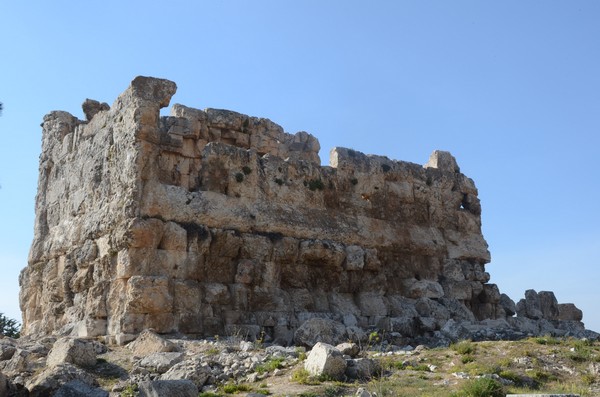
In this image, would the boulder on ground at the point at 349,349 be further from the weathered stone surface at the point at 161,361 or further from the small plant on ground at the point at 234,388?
the weathered stone surface at the point at 161,361

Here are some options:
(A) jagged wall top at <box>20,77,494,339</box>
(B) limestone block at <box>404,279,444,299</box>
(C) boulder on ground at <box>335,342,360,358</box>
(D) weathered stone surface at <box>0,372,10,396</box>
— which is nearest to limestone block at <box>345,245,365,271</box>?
(A) jagged wall top at <box>20,77,494,339</box>

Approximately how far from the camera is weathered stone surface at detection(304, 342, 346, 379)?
809 cm

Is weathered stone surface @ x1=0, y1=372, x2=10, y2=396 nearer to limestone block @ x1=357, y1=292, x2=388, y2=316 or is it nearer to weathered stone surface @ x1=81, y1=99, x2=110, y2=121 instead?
limestone block @ x1=357, y1=292, x2=388, y2=316

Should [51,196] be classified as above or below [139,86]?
below

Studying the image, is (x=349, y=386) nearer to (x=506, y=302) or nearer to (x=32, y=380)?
(x=32, y=380)

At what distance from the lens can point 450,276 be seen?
48.2 feet

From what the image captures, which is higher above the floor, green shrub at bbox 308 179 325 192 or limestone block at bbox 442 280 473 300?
green shrub at bbox 308 179 325 192

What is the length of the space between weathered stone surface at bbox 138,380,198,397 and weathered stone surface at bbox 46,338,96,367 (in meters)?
1.96

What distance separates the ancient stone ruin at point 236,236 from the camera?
11531mm

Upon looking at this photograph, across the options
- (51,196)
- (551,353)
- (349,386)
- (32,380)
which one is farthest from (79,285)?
(551,353)

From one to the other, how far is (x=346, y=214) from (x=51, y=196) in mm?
5889

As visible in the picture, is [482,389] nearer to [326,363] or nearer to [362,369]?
[362,369]

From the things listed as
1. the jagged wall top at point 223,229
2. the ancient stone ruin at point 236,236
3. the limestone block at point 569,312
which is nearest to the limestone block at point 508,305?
the ancient stone ruin at point 236,236

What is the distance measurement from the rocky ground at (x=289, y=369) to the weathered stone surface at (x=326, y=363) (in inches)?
0.4
